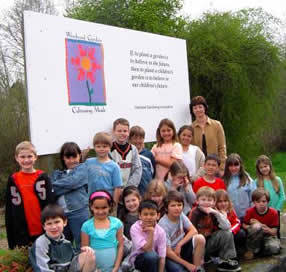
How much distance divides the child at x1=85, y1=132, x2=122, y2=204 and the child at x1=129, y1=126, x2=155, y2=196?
0.68 metres

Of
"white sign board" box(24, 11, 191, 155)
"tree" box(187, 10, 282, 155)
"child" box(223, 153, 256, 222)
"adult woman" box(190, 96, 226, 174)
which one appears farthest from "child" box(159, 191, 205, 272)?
"tree" box(187, 10, 282, 155)

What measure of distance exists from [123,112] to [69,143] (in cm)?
126

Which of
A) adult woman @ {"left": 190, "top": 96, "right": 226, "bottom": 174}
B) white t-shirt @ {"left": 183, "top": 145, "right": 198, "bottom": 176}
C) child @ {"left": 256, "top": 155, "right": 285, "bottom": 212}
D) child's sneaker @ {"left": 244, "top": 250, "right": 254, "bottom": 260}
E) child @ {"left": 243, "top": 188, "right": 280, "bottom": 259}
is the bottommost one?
child's sneaker @ {"left": 244, "top": 250, "right": 254, "bottom": 260}

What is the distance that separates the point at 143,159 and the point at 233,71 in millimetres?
6657

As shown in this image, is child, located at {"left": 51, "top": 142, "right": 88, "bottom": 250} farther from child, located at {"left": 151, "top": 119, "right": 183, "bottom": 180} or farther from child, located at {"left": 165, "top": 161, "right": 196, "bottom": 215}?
child, located at {"left": 151, "top": 119, "right": 183, "bottom": 180}

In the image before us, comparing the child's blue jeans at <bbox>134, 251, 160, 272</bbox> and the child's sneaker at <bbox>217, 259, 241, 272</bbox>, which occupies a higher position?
the child's blue jeans at <bbox>134, 251, 160, 272</bbox>

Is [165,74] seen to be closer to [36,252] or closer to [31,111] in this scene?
[31,111]

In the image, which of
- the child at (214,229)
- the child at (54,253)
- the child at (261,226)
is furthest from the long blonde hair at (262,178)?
the child at (54,253)

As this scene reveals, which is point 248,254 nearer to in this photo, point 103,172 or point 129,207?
point 129,207

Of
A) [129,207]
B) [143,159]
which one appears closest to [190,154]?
[143,159]

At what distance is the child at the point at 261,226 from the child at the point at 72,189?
182 cm

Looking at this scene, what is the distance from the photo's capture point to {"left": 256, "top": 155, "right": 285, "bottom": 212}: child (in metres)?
5.58

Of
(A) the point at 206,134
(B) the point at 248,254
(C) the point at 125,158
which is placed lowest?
(B) the point at 248,254

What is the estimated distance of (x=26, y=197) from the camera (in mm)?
4016
